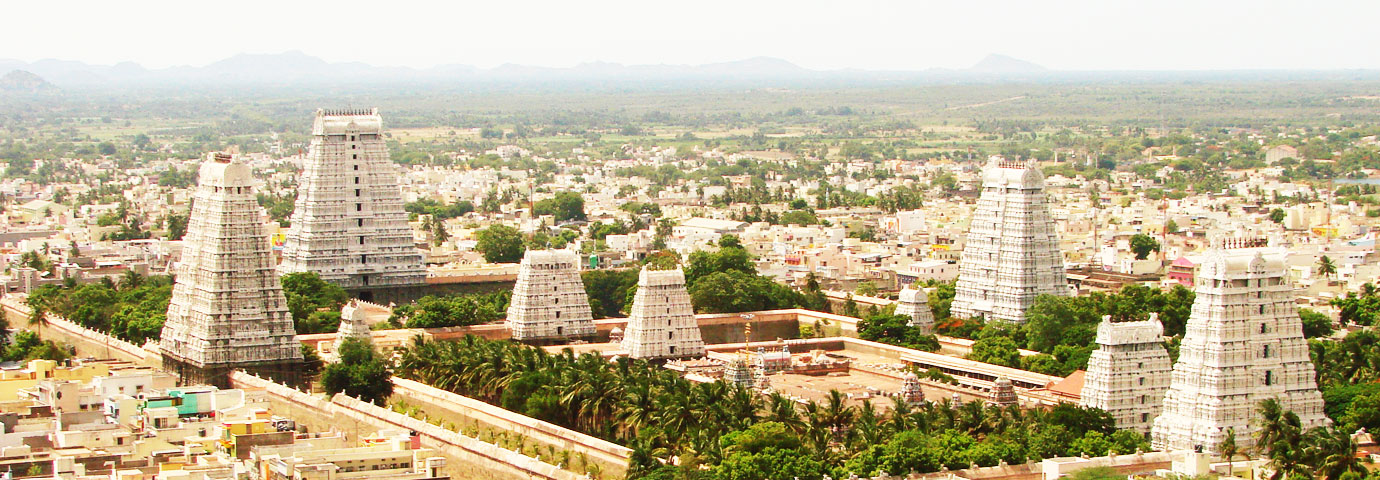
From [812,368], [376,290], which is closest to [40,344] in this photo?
[376,290]

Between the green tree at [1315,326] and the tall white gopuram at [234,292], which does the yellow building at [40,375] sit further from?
the green tree at [1315,326]

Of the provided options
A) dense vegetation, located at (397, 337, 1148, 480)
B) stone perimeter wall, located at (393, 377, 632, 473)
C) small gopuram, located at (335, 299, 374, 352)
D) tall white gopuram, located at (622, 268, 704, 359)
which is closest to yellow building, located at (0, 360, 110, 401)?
Answer: small gopuram, located at (335, 299, 374, 352)

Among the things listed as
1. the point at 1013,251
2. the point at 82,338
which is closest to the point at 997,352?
the point at 1013,251

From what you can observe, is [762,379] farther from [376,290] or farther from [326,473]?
[376,290]

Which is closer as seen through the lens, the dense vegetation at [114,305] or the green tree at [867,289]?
the dense vegetation at [114,305]

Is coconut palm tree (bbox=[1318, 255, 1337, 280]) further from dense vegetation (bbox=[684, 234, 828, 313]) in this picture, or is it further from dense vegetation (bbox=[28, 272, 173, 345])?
dense vegetation (bbox=[28, 272, 173, 345])

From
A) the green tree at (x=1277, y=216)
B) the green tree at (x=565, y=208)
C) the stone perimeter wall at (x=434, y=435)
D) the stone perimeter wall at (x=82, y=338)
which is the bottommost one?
the green tree at (x=565, y=208)

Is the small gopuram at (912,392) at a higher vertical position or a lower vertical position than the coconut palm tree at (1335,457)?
lower

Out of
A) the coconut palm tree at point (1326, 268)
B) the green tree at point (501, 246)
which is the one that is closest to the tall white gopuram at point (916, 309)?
the coconut palm tree at point (1326, 268)
